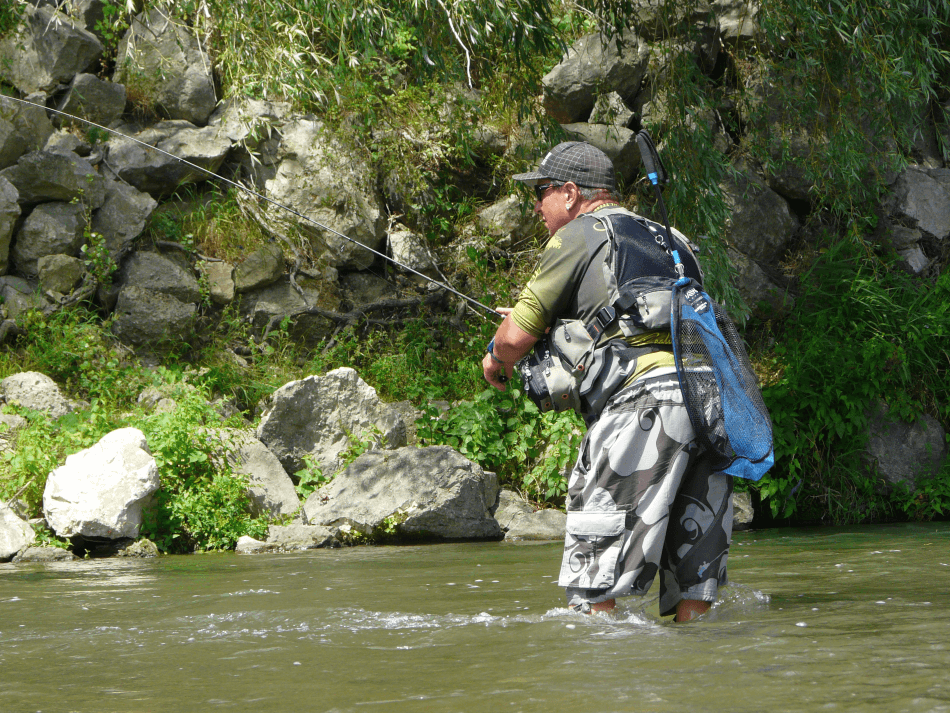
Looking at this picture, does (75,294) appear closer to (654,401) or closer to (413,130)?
(413,130)

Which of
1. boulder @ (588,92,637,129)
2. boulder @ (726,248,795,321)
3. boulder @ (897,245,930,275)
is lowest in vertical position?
boulder @ (726,248,795,321)

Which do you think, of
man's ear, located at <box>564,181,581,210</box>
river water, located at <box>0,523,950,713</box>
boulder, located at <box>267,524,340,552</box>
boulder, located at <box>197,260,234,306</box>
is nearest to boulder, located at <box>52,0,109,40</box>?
boulder, located at <box>197,260,234,306</box>

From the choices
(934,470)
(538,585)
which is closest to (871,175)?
(934,470)

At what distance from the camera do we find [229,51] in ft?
23.4

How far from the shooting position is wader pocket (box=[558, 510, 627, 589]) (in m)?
3.15

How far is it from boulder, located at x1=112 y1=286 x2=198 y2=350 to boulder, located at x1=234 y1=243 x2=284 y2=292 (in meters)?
0.65

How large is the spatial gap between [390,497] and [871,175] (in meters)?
5.95

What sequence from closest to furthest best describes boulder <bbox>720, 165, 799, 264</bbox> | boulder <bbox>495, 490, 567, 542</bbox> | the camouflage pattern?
1. the camouflage pattern
2. boulder <bbox>495, 490, 567, 542</bbox>
3. boulder <bbox>720, 165, 799, 264</bbox>

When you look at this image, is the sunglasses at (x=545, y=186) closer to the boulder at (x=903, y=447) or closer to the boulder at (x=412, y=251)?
the boulder at (x=903, y=447)

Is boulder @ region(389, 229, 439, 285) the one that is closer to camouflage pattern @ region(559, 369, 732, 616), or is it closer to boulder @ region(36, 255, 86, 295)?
boulder @ region(36, 255, 86, 295)

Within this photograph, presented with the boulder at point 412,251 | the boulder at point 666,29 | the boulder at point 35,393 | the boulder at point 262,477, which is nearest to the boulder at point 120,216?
the boulder at point 35,393

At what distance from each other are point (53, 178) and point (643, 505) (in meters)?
7.92

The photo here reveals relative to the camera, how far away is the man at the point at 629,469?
10.4 ft

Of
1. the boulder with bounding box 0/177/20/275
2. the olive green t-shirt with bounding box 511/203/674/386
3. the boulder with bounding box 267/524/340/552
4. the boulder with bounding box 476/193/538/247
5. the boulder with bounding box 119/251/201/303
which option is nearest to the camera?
the olive green t-shirt with bounding box 511/203/674/386
